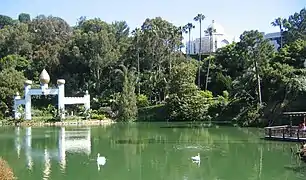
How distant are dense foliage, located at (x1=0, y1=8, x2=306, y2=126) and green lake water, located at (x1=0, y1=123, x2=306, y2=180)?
12.3 meters

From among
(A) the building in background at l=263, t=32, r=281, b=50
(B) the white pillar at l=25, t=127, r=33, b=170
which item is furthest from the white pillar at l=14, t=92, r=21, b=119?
(A) the building in background at l=263, t=32, r=281, b=50

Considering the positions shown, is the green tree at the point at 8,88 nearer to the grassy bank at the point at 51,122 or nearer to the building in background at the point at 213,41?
the grassy bank at the point at 51,122

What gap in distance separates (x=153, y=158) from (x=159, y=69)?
1582 inches

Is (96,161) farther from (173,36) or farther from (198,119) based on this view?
(173,36)

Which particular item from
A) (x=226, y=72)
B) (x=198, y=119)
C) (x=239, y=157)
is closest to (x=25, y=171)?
(x=239, y=157)

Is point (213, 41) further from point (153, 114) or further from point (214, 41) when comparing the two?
point (153, 114)

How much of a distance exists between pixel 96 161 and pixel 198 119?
3055cm

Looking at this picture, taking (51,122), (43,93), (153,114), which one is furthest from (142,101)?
(51,122)

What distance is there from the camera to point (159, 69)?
63969 mm

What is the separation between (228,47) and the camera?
64125 mm

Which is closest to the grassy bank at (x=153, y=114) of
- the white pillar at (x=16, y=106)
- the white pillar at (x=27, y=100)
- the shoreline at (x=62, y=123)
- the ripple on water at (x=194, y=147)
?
the shoreline at (x=62, y=123)

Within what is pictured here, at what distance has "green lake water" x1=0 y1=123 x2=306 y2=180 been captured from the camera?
19.5m

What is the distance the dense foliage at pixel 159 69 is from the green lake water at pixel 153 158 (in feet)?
40.4

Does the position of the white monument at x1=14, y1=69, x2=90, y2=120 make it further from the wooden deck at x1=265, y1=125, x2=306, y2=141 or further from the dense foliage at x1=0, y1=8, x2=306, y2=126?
the wooden deck at x1=265, y1=125, x2=306, y2=141
